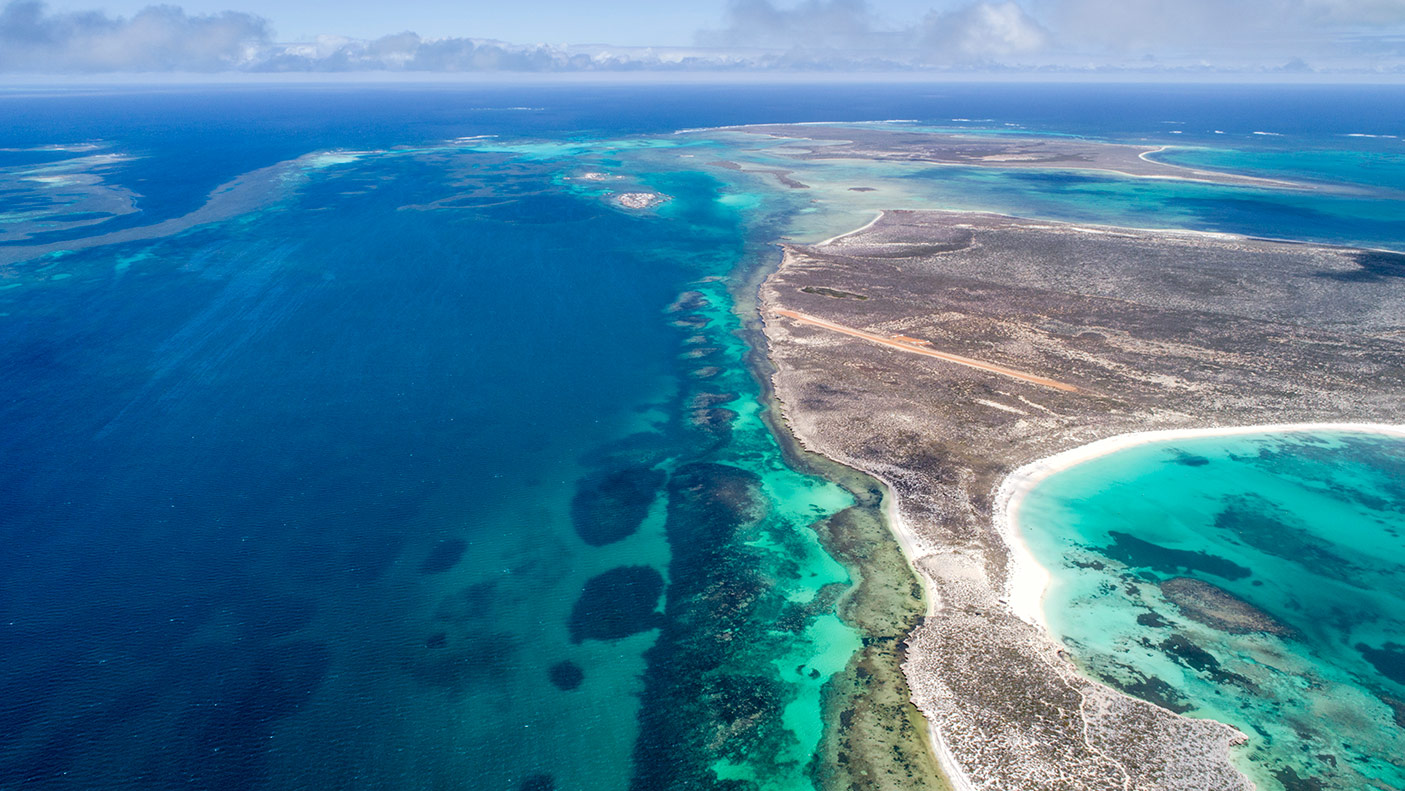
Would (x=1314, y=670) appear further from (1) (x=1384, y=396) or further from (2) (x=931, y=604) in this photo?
(1) (x=1384, y=396)

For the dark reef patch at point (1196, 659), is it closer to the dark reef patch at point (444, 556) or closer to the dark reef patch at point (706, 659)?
the dark reef patch at point (706, 659)

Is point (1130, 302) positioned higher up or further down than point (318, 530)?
higher up

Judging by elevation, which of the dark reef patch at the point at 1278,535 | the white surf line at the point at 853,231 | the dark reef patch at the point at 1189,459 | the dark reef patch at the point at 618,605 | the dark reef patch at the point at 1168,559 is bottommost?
the dark reef patch at the point at 618,605

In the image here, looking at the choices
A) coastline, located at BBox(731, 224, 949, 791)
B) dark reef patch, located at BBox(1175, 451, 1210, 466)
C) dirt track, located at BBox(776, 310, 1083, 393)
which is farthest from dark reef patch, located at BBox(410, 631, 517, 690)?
dark reef patch, located at BBox(1175, 451, 1210, 466)

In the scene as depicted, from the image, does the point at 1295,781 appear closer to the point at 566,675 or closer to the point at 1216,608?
the point at 1216,608

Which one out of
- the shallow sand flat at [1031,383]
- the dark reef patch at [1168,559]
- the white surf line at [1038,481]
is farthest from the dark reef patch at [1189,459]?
the dark reef patch at [1168,559]

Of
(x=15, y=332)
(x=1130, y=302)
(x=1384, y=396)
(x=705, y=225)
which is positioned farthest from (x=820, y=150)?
(x=15, y=332)
